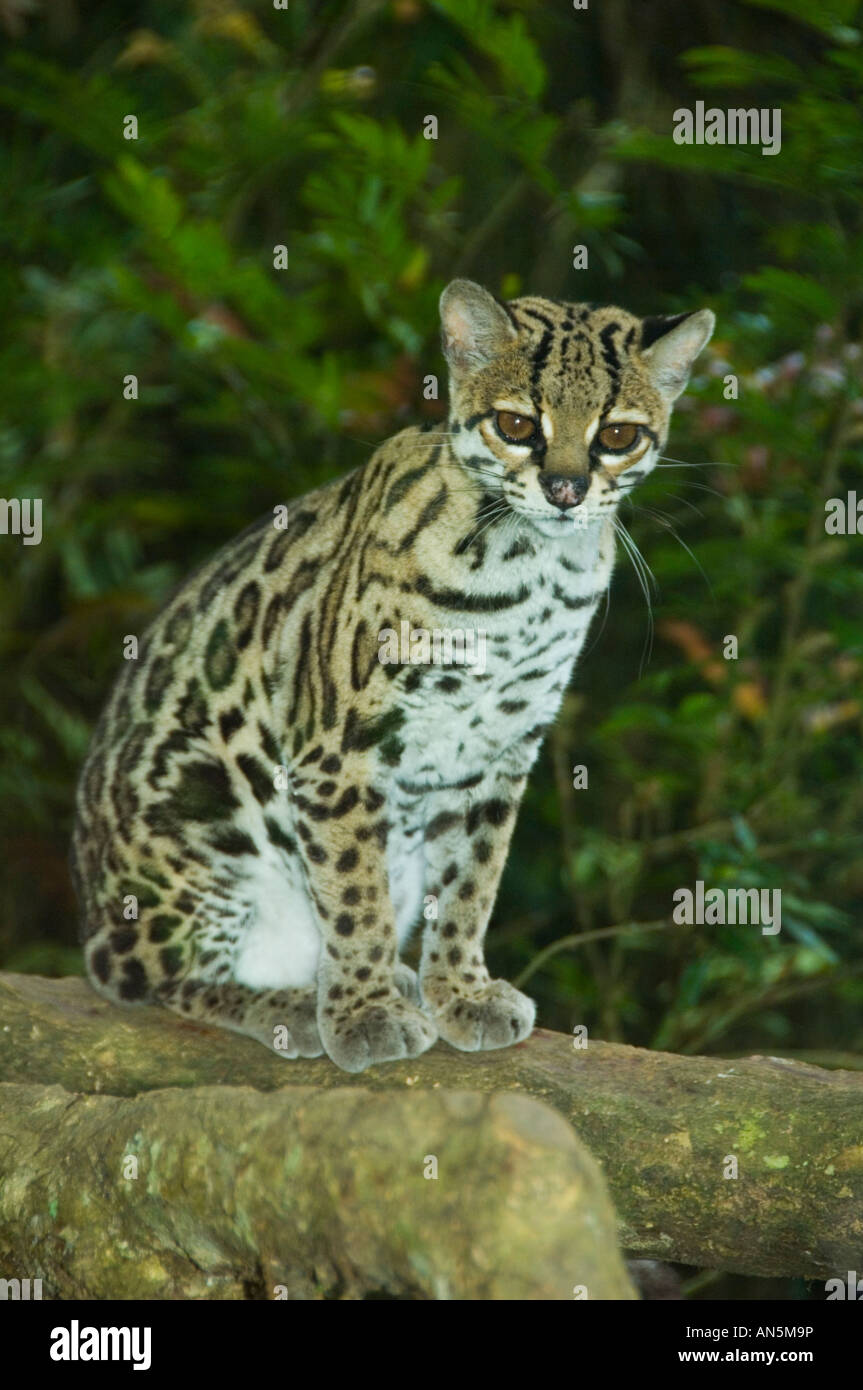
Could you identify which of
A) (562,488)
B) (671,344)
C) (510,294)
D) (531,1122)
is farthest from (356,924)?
(510,294)

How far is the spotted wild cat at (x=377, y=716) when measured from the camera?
397 cm

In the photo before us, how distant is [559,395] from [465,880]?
1490mm

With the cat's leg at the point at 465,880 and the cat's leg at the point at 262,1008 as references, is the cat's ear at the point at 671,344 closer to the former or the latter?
the cat's leg at the point at 465,880

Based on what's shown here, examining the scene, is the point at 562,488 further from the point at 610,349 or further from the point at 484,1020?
the point at 484,1020

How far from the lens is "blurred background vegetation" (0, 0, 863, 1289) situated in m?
5.67

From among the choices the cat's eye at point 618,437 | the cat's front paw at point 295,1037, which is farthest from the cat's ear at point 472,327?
the cat's front paw at point 295,1037

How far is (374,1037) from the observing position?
164 inches

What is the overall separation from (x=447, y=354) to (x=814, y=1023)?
16.5ft

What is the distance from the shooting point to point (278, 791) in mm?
4414

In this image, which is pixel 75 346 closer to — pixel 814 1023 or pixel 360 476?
pixel 360 476

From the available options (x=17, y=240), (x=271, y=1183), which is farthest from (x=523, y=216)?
(x=271, y=1183)

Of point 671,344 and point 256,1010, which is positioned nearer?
point 671,344

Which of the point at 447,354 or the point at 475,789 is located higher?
the point at 447,354

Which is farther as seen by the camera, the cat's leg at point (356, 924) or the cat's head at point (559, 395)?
the cat's leg at point (356, 924)
